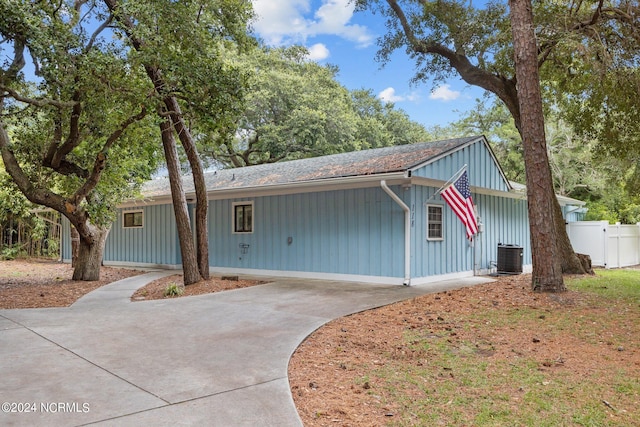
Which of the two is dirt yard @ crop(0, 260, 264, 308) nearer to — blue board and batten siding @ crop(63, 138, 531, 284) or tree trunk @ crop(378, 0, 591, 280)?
blue board and batten siding @ crop(63, 138, 531, 284)

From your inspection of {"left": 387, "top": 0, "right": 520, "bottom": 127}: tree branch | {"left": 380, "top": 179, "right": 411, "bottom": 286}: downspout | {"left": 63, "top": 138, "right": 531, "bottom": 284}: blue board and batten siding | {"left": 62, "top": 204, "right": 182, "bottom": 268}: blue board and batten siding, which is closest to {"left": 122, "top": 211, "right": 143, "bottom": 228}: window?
{"left": 62, "top": 204, "right": 182, "bottom": 268}: blue board and batten siding

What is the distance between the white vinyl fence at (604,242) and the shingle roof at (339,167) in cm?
641

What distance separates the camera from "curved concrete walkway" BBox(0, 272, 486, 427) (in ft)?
10.3

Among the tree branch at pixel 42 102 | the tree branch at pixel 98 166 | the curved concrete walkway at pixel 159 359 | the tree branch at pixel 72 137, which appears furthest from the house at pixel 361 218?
the tree branch at pixel 42 102

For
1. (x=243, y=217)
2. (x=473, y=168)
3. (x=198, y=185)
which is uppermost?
(x=473, y=168)

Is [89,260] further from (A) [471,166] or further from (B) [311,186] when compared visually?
(A) [471,166]

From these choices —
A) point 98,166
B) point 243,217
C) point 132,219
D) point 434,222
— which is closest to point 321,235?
point 434,222

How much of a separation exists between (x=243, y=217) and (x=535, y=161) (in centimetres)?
774

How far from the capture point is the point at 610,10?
902cm

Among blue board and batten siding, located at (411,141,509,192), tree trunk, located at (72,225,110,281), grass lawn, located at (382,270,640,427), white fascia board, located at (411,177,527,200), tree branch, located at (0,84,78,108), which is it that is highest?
tree branch, located at (0,84,78,108)

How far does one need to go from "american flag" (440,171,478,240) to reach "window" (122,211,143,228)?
35.7 ft

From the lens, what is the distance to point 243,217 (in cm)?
1273

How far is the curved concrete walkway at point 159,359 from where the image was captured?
3127 mm

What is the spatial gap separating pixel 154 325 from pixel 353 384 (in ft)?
10.9
